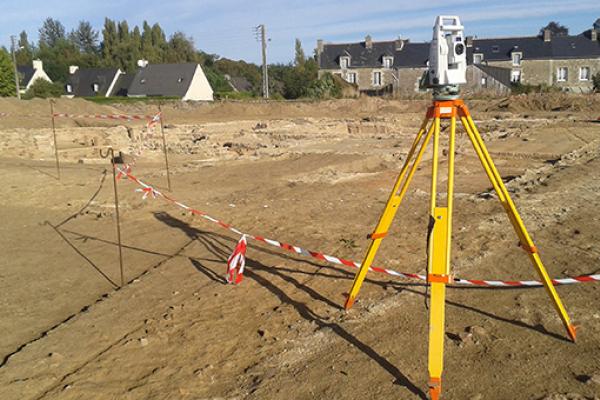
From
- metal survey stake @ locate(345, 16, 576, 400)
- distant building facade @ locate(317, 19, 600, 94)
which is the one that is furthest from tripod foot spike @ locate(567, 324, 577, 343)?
distant building facade @ locate(317, 19, 600, 94)

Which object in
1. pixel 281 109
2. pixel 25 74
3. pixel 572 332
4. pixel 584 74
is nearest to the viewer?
pixel 572 332

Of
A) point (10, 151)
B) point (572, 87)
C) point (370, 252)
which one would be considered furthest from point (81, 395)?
point (572, 87)

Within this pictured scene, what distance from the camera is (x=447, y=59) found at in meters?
3.55

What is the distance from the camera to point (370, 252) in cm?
443

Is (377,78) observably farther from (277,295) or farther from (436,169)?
(436,169)

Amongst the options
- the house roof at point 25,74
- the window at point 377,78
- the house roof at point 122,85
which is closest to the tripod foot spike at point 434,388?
the window at point 377,78

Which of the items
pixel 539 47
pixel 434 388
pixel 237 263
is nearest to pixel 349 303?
pixel 237 263

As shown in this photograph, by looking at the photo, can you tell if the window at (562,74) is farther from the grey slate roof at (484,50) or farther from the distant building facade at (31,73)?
the distant building facade at (31,73)

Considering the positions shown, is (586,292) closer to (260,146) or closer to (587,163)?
(587,163)

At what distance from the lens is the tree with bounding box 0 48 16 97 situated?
44125 mm

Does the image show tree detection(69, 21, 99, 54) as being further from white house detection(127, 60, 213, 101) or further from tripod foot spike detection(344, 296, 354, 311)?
tripod foot spike detection(344, 296, 354, 311)

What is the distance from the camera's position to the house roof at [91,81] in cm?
6256

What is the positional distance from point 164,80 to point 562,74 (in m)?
41.9

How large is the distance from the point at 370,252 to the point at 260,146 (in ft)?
54.7
